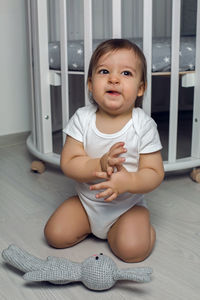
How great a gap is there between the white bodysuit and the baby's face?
0.06 meters

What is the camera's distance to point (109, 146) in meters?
0.94

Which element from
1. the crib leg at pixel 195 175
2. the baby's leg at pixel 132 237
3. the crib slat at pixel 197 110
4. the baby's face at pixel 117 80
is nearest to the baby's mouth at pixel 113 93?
the baby's face at pixel 117 80

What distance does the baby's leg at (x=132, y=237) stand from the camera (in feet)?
2.89

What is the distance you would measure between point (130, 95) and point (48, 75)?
1.89ft

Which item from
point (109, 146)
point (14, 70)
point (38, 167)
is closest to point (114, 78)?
point (109, 146)

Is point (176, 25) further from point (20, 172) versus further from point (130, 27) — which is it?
point (130, 27)

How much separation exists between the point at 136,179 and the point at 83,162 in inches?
5.1

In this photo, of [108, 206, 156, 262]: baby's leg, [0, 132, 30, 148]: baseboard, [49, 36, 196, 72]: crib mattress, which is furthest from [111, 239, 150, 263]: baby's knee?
[0, 132, 30, 148]: baseboard

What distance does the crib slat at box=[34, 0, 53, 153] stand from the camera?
137cm

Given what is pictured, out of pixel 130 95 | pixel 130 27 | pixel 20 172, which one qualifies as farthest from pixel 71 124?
pixel 130 27

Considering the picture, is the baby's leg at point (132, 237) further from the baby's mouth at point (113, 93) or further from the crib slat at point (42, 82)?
the crib slat at point (42, 82)

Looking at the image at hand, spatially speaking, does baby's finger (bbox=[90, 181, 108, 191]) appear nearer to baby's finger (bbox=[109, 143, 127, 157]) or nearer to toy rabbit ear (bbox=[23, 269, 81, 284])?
baby's finger (bbox=[109, 143, 127, 157])

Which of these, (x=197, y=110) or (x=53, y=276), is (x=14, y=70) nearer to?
(x=197, y=110)

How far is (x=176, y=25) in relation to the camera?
1.20m
